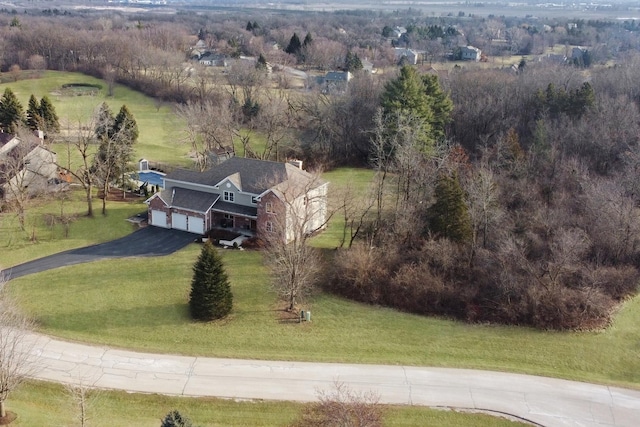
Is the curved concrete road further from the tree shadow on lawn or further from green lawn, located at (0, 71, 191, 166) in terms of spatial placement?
green lawn, located at (0, 71, 191, 166)

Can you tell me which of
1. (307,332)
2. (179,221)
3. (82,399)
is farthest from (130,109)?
(82,399)

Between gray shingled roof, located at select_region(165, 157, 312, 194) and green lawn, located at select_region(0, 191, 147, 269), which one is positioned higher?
gray shingled roof, located at select_region(165, 157, 312, 194)

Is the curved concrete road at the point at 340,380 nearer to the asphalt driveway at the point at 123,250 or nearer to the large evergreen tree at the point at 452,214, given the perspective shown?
the asphalt driveway at the point at 123,250

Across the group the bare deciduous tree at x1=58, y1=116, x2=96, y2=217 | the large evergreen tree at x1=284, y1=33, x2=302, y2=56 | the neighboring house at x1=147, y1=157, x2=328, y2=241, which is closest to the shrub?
the neighboring house at x1=147, y1=157, x2=328, y2=241

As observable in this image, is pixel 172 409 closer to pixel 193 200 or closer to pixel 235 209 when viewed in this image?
pixel 235 209

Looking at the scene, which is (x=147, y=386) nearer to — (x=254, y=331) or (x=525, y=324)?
(x=254, y=331)
